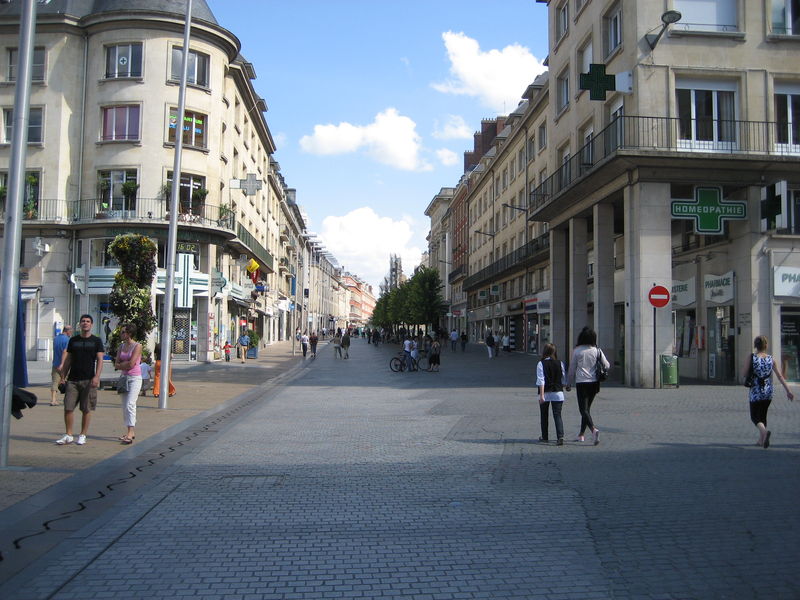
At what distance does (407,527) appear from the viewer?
589 cm

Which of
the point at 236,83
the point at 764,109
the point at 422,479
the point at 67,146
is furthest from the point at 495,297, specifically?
the point at 422,479

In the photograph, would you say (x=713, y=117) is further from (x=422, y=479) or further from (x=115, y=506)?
(x=115, y=506)

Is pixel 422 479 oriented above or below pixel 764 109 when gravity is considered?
below

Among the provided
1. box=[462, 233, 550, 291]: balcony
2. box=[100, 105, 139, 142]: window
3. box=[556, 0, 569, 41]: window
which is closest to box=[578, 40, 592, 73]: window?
box=[556, 0, 569, 41]: window

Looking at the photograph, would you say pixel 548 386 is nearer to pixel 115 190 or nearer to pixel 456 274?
pixel 115 190

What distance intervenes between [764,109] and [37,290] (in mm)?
31070

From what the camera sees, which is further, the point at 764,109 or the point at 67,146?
the point at 67,146

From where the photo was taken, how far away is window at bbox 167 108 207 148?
34.2 meters

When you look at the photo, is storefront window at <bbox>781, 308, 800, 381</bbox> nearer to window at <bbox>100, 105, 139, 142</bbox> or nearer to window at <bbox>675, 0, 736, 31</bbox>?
window at <bbox>675, 0, 736, 31</bbox>

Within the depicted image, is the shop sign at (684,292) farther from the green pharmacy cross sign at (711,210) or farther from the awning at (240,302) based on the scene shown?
the awning at (240,302)

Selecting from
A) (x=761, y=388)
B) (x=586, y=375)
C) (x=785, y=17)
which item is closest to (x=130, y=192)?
(x=785, y=17)

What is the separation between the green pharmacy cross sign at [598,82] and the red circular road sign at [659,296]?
5832 millimetres

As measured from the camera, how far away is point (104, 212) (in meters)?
33.2

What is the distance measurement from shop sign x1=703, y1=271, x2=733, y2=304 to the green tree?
53.8 feet
